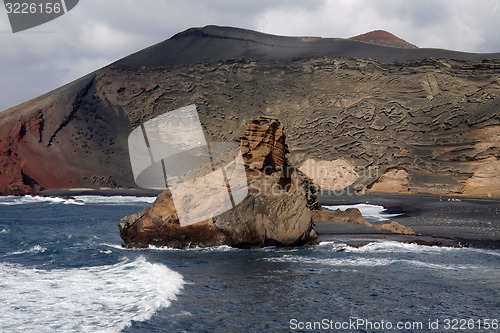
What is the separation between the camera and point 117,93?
9225 cm

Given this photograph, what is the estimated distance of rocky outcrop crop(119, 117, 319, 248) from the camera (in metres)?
22.2

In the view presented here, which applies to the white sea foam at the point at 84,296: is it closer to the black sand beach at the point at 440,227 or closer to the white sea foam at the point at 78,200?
the black sand beach at the point at 440,227

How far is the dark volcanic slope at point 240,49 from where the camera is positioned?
8819 cm

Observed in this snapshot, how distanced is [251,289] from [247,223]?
7.18m

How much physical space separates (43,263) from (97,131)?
70987mm

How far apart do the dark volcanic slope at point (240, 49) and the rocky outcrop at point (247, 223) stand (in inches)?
2545

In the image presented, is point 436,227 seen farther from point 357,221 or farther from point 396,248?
point 396,248

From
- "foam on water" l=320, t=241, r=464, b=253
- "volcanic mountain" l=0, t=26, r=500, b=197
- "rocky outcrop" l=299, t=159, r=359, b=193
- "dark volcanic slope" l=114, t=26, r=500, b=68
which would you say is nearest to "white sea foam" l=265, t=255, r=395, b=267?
"foam on water" l=320, t=241, r=464, b=253

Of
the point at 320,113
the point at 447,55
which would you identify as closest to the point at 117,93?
the point at 320,113

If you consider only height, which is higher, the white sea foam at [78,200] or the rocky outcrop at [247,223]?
the rocky outcrop at [247,223]

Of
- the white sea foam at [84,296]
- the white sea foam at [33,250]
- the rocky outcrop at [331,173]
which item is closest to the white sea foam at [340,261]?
the white sea foam at [84,296]

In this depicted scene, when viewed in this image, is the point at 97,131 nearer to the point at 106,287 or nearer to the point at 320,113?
the point at 320,113

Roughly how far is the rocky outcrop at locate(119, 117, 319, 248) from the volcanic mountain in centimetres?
3759

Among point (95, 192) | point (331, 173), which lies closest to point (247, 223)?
point (331, 173)
